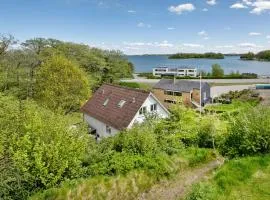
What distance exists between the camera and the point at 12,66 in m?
46.3

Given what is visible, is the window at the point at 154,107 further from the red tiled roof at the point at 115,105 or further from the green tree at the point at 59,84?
the green tree at the point at 59,84

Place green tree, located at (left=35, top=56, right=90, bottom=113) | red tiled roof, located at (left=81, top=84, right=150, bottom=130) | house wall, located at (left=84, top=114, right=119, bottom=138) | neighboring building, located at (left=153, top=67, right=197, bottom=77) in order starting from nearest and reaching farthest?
red tiled roof, located at (left=81, top=84, right=150, bottom=130) < house wall, located at (left=84, top=114, right=119, bottom=138) < green tree, located at (left=35, top=56, right=90, bottom=113) < neighboring building, located at (left=153, top=67, right=197, bottom=77)

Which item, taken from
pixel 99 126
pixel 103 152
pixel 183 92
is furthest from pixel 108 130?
pixel 183 92

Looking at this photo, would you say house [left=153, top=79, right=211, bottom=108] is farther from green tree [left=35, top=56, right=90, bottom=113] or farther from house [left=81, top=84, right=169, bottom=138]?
house [left=81, top=84, right=169, bottom=138]

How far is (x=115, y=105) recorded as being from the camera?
111 ft

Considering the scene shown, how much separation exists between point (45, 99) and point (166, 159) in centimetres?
2569

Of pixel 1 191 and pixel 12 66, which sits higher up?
pixel 12 66

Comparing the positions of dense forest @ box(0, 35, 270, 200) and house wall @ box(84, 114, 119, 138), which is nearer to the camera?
dense forest @ box(0, 35, 270, 200)

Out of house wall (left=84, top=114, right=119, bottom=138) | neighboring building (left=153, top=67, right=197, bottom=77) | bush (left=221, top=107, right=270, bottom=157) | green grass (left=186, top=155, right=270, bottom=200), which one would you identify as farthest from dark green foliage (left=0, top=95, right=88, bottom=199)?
neighboring building (left=153, top=67, right=197, bottom=77)

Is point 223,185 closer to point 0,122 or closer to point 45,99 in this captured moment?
point 0,122

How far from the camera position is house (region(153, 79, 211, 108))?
179 ft

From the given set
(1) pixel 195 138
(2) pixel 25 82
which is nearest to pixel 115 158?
(1) pixel 195 138

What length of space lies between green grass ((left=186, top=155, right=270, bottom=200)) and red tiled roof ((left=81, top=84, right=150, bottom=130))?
16.9 m

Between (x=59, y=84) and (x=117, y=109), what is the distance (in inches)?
361
